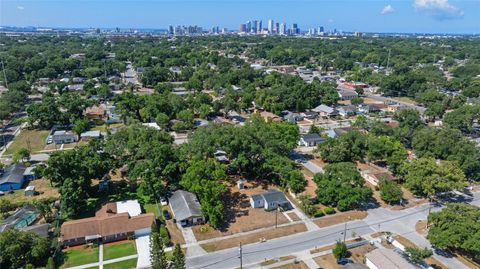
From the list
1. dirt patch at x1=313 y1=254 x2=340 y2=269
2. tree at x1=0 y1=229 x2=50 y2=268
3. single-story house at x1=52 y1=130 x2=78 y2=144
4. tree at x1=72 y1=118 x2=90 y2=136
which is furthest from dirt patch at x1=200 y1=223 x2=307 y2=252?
tree at x1=72 y1=118 x2=90 y2=136

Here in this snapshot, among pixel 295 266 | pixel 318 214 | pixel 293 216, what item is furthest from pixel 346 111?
pixel 295 266

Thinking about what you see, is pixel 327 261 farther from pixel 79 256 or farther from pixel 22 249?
pixel 22 249

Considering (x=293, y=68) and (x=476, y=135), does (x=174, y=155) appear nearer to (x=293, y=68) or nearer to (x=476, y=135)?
(x=476, y=135)

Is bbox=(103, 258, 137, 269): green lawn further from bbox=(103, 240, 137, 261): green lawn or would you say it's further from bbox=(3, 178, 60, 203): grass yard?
bbox=(3, 178, 60, 203): grass yard

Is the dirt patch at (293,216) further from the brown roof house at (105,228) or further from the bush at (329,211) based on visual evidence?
the brown roof house at (105,228)

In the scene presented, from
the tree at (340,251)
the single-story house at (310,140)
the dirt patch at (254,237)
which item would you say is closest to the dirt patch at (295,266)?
the tree at (340,251)
